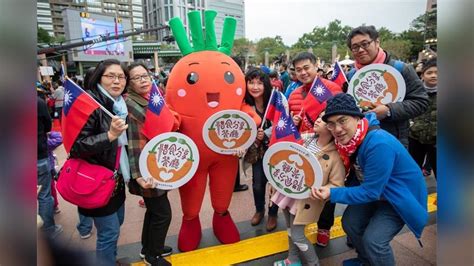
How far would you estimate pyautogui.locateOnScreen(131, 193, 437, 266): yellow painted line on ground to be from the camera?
2.57 meters

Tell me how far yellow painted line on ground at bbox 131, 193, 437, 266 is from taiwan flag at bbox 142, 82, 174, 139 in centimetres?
112

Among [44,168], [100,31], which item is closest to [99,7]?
[100,31]

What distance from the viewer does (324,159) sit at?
2.18 meters

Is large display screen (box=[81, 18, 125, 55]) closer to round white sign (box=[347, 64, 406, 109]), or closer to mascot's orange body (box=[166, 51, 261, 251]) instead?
mascot's orange body (box=[166, 51, 261, 251])

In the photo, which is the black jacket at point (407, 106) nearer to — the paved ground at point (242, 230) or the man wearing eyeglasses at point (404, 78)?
the man wearing eyeglasses at point (404, 78)

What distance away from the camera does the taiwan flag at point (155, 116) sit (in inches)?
87.4

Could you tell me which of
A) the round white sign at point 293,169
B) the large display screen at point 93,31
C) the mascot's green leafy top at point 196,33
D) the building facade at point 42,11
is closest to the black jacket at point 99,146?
the building facade at point 42,11

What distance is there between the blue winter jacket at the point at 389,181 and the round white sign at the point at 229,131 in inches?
33.6

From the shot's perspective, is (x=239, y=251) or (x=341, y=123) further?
(x=239, y=251)

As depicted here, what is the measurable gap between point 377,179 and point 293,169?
537 mm

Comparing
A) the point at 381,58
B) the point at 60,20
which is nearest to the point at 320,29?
the point at 60,20

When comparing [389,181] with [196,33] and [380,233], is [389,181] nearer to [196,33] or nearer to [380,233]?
[380,233]

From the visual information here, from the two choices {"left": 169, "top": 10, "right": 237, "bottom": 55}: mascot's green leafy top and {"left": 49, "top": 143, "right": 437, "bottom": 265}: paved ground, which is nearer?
{"left": 49, "top": 143, "right": 437, "bottom": 265}: paved ground

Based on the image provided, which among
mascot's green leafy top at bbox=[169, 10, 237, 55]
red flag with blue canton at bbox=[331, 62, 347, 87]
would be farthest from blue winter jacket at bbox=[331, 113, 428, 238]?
mascot's green leafy top at bbox=[169, 10, 237, 55]
